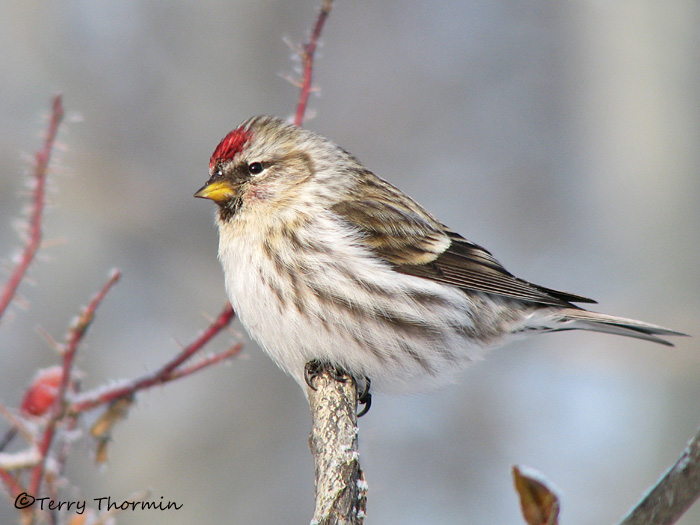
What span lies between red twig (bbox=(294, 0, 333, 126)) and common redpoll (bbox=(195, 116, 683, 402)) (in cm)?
83

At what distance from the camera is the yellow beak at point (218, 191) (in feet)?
9.07

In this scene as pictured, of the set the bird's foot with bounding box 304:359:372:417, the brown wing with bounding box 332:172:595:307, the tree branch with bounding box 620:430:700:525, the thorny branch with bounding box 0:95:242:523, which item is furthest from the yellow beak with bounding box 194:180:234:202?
the tree branch with bounding box 620:430:700:525

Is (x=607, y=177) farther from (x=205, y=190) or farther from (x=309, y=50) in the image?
(x=309, y=50)

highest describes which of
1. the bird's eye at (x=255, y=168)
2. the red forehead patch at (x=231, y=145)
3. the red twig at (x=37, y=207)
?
the red forehead patch at (x=231, y=145)

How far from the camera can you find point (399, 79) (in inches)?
296

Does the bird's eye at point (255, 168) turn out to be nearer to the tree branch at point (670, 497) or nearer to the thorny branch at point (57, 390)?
the thorny branch at point (57, 390)

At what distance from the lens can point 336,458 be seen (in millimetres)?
1756

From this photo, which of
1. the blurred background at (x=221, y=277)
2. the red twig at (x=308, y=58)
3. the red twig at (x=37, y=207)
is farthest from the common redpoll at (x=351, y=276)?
the blurred background at (x=221, y=277)

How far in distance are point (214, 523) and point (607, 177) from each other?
374 cm

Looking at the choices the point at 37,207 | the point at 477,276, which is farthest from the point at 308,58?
the point at 477,276

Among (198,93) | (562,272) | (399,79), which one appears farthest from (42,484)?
(399,79)

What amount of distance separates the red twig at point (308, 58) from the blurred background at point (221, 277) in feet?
9.90

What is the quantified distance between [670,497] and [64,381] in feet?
3.32

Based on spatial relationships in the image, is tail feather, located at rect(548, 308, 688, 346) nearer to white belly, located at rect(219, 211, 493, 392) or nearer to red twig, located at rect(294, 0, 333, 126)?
white belly, located at rect(219, 211, 493, 392)
